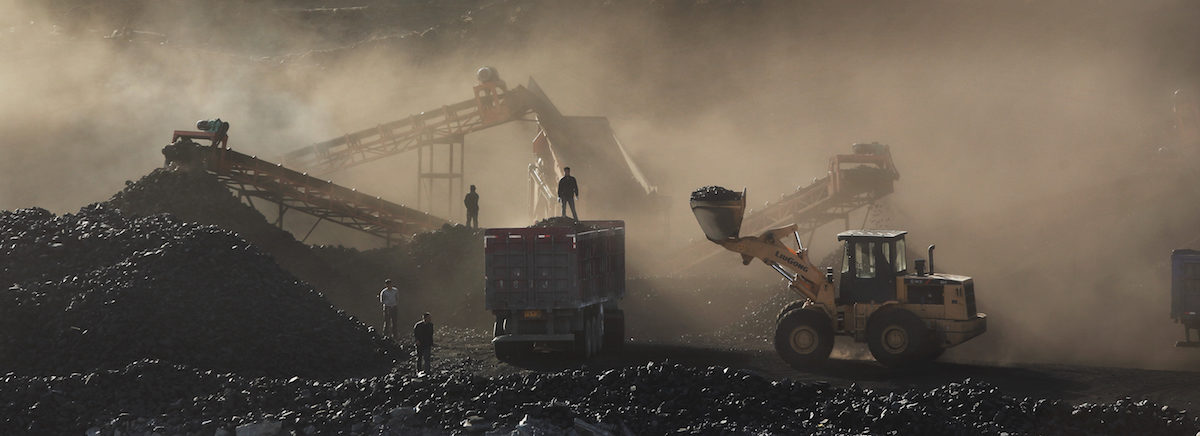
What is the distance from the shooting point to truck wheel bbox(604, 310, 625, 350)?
2322 centimetres

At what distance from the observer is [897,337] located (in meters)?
19.8

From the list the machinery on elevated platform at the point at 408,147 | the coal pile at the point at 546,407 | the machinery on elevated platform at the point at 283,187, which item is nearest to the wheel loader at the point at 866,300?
the coal pile at the point at 546,407

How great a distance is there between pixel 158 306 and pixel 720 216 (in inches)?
388

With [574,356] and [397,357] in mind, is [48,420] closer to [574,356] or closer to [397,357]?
[397,357]

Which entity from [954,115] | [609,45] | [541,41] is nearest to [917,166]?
[954,115]

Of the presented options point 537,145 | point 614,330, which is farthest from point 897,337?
point 537,145

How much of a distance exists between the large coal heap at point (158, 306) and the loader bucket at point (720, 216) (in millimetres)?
6439

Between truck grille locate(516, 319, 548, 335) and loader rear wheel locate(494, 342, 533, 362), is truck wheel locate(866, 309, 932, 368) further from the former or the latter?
loader rear wheel locate(494, 342, 533, 362)

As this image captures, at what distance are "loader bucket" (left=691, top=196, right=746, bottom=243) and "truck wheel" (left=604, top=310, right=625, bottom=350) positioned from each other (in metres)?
3.55

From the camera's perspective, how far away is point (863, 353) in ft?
72.8

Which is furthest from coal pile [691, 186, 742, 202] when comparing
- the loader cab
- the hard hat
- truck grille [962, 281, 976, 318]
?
the hard hat

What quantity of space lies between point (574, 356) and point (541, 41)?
2492 inches

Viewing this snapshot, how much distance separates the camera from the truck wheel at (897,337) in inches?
773

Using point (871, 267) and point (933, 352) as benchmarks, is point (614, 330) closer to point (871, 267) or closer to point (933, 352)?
point (871, 267)
